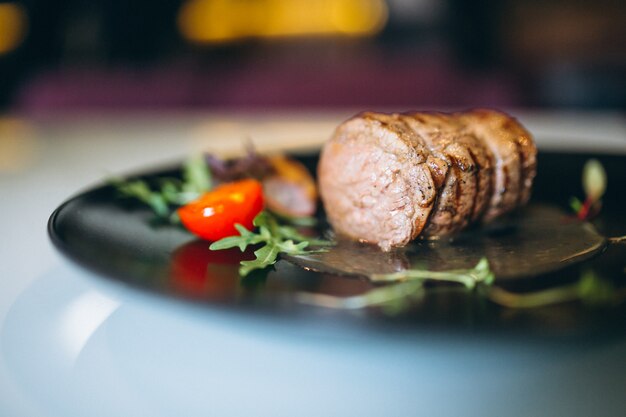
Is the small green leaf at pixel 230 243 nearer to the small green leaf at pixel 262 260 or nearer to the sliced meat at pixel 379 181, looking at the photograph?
the small green leaf at pixel 262 260

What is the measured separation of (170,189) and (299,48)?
25.1 feet

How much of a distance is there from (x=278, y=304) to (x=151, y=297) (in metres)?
0.25

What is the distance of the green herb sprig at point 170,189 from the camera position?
6.17 feet

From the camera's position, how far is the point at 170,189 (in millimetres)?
2041

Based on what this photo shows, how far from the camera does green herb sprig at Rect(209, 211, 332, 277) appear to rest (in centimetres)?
138

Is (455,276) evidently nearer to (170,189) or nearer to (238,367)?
(238,367)

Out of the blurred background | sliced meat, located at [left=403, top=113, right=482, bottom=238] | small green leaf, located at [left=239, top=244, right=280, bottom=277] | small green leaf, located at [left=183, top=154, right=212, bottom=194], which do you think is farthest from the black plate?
the blurred background

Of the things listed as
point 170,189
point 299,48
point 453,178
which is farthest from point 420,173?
point 299,48

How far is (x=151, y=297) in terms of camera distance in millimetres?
1062

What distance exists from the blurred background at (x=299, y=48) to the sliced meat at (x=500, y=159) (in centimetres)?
515

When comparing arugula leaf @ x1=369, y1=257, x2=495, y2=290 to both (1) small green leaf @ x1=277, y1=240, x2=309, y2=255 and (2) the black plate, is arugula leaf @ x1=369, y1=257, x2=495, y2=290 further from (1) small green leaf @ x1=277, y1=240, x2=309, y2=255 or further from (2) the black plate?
(1) small green leaf @ x1=277, y1=240, x2=309, y2=255

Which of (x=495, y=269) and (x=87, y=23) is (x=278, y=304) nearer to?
(x=495, y=269)

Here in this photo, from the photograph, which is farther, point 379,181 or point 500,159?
point 500,159

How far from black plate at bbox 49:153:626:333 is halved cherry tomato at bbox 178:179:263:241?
0.17 ft
